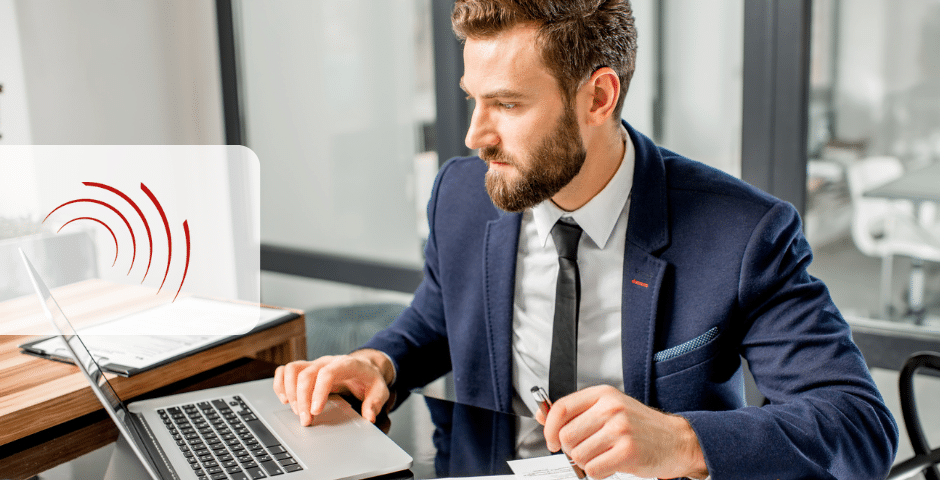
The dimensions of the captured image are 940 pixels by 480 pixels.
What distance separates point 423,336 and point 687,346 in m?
0.50

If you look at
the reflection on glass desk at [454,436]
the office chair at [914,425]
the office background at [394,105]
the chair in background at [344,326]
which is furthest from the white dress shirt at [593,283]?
the chair in background at [344,326]

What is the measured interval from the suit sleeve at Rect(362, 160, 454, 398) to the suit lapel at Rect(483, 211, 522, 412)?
132mm

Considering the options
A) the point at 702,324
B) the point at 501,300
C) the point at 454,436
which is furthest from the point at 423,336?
the point at 702,324

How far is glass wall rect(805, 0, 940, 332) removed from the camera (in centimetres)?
180

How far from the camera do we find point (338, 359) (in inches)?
44.7

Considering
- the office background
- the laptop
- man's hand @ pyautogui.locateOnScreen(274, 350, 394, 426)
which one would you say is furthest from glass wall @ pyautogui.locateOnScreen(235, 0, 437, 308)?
the laptop

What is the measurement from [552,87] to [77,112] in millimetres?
2204

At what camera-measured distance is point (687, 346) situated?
45.4 inches

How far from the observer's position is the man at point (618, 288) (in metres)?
0.98

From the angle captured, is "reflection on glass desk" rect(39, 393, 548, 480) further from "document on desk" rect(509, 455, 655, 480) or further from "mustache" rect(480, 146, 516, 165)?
"mustache" rect(480, 146, 516, 165)

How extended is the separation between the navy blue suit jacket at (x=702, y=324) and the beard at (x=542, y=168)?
117 mm

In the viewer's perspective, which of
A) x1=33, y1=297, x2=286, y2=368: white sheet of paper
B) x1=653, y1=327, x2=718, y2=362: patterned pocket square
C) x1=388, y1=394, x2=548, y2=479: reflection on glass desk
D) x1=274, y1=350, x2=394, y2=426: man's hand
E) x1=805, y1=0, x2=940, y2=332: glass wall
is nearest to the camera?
x1=388, y1=394, x2=548, y2=479: reflection on glass desk

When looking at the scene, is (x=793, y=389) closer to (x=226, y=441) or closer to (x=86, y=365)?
(x=226, y=441)

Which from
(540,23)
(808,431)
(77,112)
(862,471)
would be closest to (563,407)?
(808,431)
